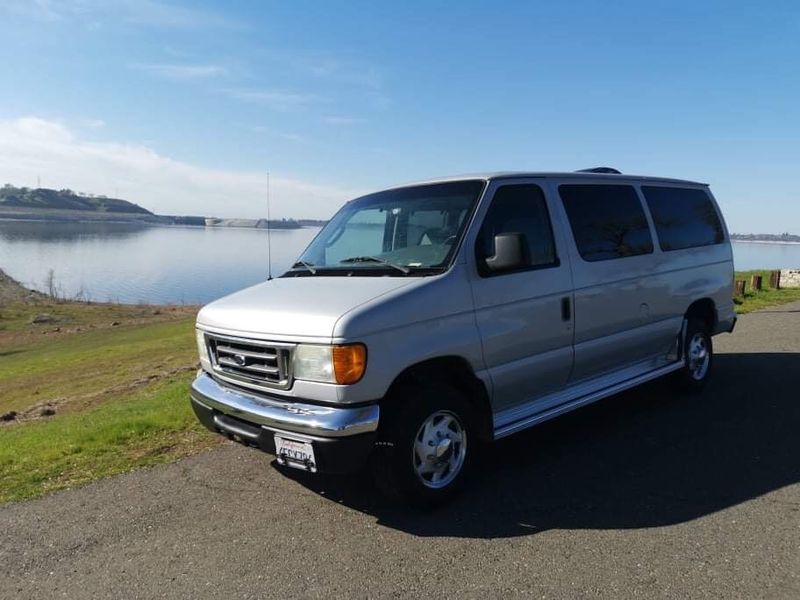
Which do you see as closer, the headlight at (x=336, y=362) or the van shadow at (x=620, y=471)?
the headlight at (x=336, y=362)

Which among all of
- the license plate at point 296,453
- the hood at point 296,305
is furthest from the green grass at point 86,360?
the license plate at point 296,453

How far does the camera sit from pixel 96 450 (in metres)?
5.46

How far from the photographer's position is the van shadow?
371 centimetres

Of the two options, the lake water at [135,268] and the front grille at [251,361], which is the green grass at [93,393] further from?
the lake water at [135,268]

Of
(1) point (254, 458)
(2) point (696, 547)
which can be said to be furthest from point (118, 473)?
(2) point (696, 547)

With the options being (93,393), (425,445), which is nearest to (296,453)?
(425,445)

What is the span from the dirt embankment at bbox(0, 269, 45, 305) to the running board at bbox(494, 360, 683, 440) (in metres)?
49.7

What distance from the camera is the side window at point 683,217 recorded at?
5918 millimetres

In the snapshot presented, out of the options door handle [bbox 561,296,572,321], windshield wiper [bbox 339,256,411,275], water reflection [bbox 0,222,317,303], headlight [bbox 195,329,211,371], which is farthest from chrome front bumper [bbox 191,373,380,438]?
water reflection [bbox 0,222,317,303]

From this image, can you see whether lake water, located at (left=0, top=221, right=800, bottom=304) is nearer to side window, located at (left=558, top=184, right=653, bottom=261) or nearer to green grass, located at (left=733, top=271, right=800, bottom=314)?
green grass, located at (left=733, top=271, right=800, bottom=314)

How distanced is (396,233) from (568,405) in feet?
6.30

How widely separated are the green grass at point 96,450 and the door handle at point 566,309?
3300mm

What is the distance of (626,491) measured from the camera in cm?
404

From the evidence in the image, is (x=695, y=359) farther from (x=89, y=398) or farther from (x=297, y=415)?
(x=89, y=398)
